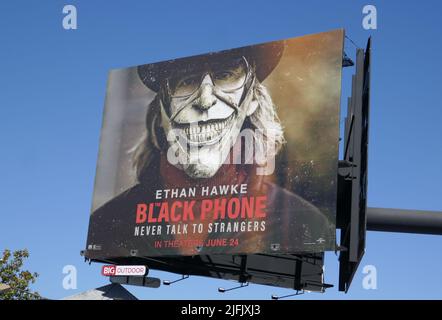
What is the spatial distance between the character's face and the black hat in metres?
0.22

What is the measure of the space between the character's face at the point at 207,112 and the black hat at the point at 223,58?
219 mm

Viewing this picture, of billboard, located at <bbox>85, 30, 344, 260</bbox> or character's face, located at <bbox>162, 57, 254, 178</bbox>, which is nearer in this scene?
billboard, located at <bbox>85, 30, 344, 260</bbox>

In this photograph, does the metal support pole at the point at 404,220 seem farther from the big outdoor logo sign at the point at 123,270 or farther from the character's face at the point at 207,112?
the big outdoor logo sign at the point at 123,270

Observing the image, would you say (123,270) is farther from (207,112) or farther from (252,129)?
(252,129)

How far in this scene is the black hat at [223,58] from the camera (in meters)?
20.1

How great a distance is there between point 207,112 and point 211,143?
37.6 inches

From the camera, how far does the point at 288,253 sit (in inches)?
711

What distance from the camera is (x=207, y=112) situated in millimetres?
20625

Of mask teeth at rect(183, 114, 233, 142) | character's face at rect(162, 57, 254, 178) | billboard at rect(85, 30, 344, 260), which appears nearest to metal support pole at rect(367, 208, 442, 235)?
billboard at rect(85, 30, 344, 260)

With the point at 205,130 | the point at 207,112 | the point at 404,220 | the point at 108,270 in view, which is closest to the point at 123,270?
the point at 108,270

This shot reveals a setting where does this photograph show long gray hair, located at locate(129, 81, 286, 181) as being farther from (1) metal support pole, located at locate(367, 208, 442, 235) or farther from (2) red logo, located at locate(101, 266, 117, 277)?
(1) metal support pole, located at locate(367, 208, 442, 235)

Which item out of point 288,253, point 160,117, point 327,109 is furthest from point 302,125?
point 160,117

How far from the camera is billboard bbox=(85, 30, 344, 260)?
723 inches
